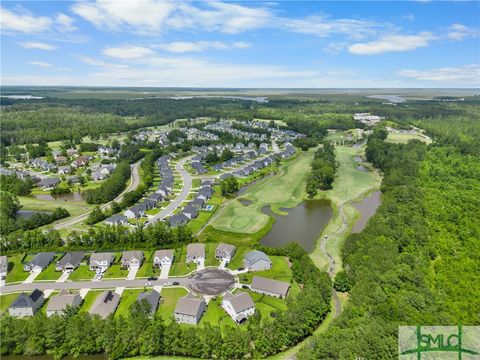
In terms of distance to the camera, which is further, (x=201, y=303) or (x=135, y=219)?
(x=135, y=219)

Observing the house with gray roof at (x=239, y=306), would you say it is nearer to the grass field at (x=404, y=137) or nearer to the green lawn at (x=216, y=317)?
the green lawn at (x=216, y=317)

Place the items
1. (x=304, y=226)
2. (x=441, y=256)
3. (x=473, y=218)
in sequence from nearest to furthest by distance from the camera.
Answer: (x=441, y=256) < (x=473, y=218) < (x=304, y=226)

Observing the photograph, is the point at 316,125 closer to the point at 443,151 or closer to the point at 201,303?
the point at 443,151

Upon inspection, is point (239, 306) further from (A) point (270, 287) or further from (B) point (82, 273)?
(B) point (82, 273)

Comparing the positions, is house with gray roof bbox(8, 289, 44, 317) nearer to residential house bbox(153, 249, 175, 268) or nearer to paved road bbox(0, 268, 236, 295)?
paved road bbox(0, 268, 236, 295)

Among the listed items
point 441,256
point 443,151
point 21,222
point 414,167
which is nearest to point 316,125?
point 443,151

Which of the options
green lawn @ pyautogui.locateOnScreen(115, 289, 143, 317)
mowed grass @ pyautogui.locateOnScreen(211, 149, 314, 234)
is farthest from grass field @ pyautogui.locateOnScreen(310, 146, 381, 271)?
green lawn @ pyautogui.locateOnScreen(115, 289, 143, 317)

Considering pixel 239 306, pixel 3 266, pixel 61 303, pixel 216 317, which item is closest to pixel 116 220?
pixel 3 266

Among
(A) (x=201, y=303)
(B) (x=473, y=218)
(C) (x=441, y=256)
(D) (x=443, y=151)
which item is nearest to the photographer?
(A) (x=201, y=303)
